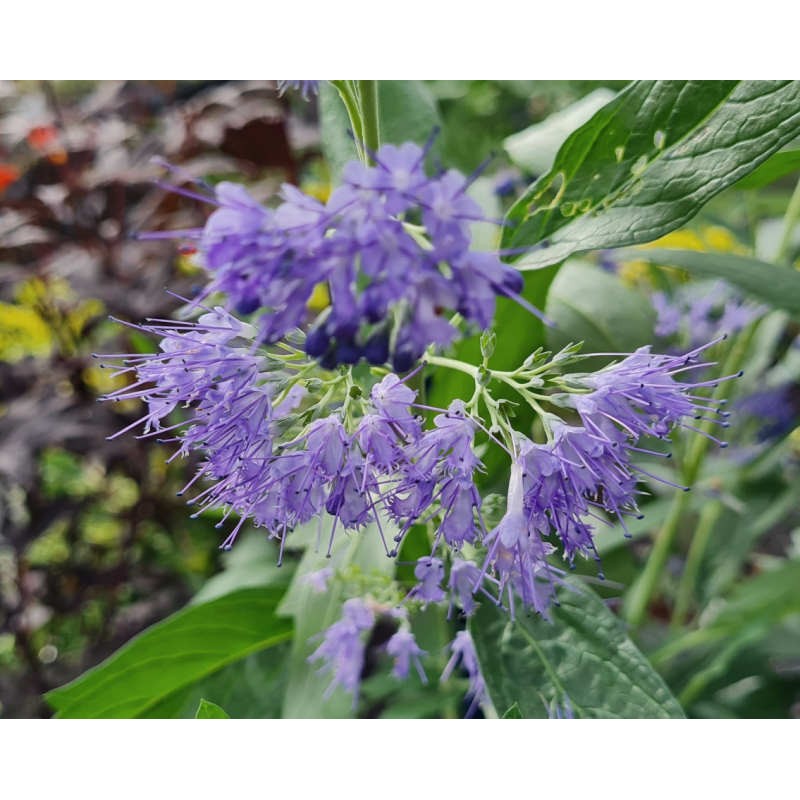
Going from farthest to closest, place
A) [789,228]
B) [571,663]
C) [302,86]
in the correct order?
[789,228] < [302,86] < [571,663]

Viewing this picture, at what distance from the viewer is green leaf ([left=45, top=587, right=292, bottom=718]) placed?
0.65 m

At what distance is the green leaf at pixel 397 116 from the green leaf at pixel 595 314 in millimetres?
162

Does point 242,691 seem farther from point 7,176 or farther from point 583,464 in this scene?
point 7,176

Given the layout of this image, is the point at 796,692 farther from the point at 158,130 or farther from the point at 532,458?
the point at 158,130

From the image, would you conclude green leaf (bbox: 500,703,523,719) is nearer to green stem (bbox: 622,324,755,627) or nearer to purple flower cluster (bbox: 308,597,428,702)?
purple flower cluster (bbox: 308,597,428,702)

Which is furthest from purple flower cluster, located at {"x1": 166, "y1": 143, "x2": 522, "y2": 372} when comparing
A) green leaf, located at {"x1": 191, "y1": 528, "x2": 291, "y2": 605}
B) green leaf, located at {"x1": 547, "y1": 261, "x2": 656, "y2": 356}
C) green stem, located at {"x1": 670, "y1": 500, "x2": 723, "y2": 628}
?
green stem, located at {"x1": 670, "y1": 500, "x2": 723, "y2": 628}

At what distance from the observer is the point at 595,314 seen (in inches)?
26.4

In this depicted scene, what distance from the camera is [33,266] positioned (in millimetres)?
1173

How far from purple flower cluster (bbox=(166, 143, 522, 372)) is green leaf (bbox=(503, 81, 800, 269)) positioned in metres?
0.15

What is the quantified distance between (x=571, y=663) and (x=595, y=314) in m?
0.27

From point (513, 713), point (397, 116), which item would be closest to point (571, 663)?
point (513, 713)

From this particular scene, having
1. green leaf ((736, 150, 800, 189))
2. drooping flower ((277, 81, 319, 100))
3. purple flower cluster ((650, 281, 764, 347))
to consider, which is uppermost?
drooping flower ((277, 81, 319, 100))

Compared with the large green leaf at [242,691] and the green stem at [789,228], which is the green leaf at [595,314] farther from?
the large green leaf at [242,691]
